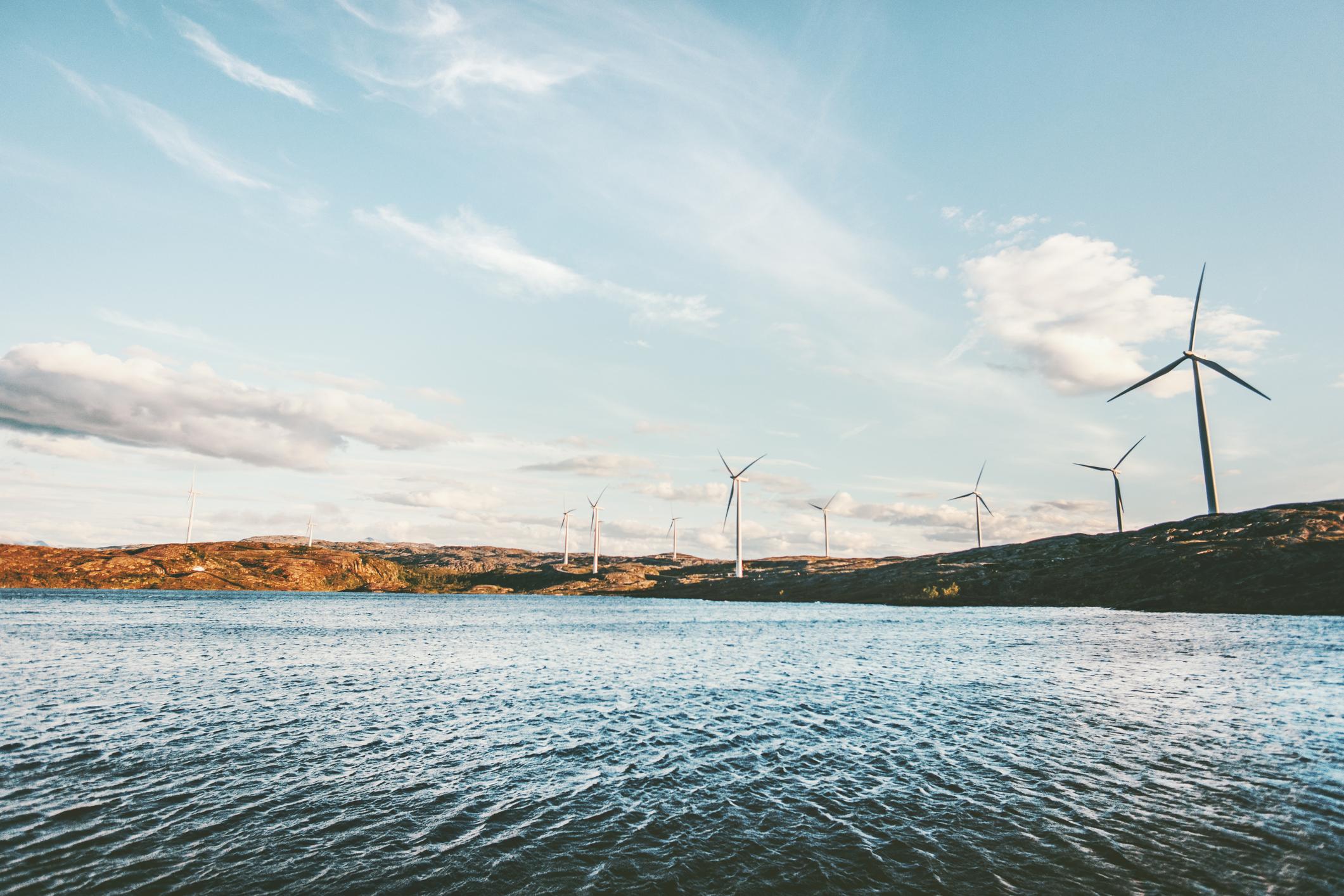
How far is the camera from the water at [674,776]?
15219 mm

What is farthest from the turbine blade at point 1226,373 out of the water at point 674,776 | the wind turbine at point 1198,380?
the water at point 674,776

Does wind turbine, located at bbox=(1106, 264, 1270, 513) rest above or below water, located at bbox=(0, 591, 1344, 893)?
above

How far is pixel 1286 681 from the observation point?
4153 cm

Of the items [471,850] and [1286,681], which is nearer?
[471,850]

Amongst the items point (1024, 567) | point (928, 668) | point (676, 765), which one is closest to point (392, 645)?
point (928, 668)

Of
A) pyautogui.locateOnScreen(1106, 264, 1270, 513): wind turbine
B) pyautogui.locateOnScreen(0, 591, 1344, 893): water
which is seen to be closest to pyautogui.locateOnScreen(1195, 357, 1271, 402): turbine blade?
pyautogui.locateOnScreen(1106, 264, 1270, 513): wind turbine

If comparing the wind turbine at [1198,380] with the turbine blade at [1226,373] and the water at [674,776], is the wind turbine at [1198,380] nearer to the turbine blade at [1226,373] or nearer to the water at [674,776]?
the turbine blade at [1226,373]

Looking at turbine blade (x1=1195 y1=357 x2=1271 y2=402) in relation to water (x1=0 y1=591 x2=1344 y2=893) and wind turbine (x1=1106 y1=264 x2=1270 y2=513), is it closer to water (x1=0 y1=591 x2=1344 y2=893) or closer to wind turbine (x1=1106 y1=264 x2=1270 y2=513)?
wind turbine (x1=1106 y1=264 x2=1270 y2=513)

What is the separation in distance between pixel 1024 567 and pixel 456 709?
188461 millimetres

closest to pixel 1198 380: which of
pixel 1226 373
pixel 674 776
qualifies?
pixel 1226 373

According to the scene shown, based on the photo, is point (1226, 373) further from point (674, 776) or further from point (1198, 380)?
point (674, 776)

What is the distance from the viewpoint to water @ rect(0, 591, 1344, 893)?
1522 centimetres

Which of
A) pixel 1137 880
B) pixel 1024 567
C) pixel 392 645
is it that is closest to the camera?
pixel 1137 880

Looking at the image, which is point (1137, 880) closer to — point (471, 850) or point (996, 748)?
A: point (996, 748)
